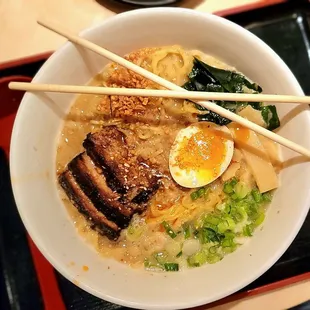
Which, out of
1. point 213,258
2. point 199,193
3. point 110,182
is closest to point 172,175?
point 199,193

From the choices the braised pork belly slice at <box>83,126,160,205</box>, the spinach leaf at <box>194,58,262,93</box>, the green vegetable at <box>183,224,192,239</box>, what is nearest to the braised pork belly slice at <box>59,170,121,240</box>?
the braised pork belly slice at <box>83,126,160,205</box>

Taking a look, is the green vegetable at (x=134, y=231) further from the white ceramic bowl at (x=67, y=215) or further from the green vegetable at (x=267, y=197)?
the green vegetable at (x=267, y=197)

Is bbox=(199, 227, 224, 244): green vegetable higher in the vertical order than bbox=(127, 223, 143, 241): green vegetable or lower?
lower

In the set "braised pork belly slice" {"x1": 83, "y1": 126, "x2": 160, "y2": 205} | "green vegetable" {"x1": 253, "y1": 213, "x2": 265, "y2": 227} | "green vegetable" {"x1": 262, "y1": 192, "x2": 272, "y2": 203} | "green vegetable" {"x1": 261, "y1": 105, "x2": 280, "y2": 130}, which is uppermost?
"green vegetable" {"x1": 261, "y1": 105, "x2": 280, "y2": 130}

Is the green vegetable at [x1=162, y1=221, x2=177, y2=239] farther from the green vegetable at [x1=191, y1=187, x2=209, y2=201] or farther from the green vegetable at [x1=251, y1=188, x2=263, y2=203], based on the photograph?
the green vegetable at [x1=251, y1=188, x2=263, y2=203]

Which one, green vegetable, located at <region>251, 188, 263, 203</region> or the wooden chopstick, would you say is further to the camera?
green vegetable, located at <region>251, 188, 263, 203</region>

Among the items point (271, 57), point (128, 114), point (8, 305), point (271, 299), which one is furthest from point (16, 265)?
point (271, 57)
